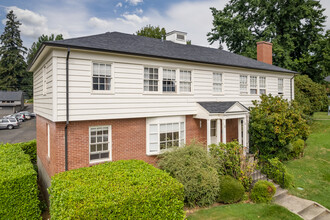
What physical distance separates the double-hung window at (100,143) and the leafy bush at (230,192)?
5480 millimetres

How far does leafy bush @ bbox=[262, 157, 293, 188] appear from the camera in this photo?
37.0 ft

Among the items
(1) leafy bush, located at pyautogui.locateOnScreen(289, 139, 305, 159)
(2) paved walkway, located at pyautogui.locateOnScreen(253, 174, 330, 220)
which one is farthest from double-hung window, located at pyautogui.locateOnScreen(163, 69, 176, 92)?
(1) leafy bush, located at pyautogui.locateOnScreen(289, 139, 305, 159)

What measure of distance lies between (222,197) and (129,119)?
18.8ft

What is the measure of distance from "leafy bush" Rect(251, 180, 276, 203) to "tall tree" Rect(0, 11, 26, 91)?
7361 cm

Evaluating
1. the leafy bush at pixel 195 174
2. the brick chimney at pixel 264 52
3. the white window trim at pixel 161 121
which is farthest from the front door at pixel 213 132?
the brick chimney at pixel 264 52

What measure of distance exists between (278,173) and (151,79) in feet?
28.2

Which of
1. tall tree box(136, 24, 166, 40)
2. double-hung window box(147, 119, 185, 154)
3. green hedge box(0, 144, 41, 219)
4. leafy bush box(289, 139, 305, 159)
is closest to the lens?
green hedge box(0, 144, 41, 219)

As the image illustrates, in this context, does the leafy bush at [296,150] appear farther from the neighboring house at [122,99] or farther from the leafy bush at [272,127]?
the neighboring house at [122,99]

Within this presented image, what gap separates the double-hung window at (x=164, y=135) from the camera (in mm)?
11211

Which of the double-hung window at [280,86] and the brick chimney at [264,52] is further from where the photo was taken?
the brick chimney at [264,52]

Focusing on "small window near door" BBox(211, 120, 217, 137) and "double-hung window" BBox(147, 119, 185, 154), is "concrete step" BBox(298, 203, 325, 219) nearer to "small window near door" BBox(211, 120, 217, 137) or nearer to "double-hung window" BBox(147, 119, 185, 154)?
"double-hung window" BBox(147, 119, 185, 154)

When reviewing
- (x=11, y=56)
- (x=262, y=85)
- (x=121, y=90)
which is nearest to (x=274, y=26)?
(x=262, y=85)

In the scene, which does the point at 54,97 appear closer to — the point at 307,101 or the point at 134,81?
the point at 134,81

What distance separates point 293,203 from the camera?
390 inches
